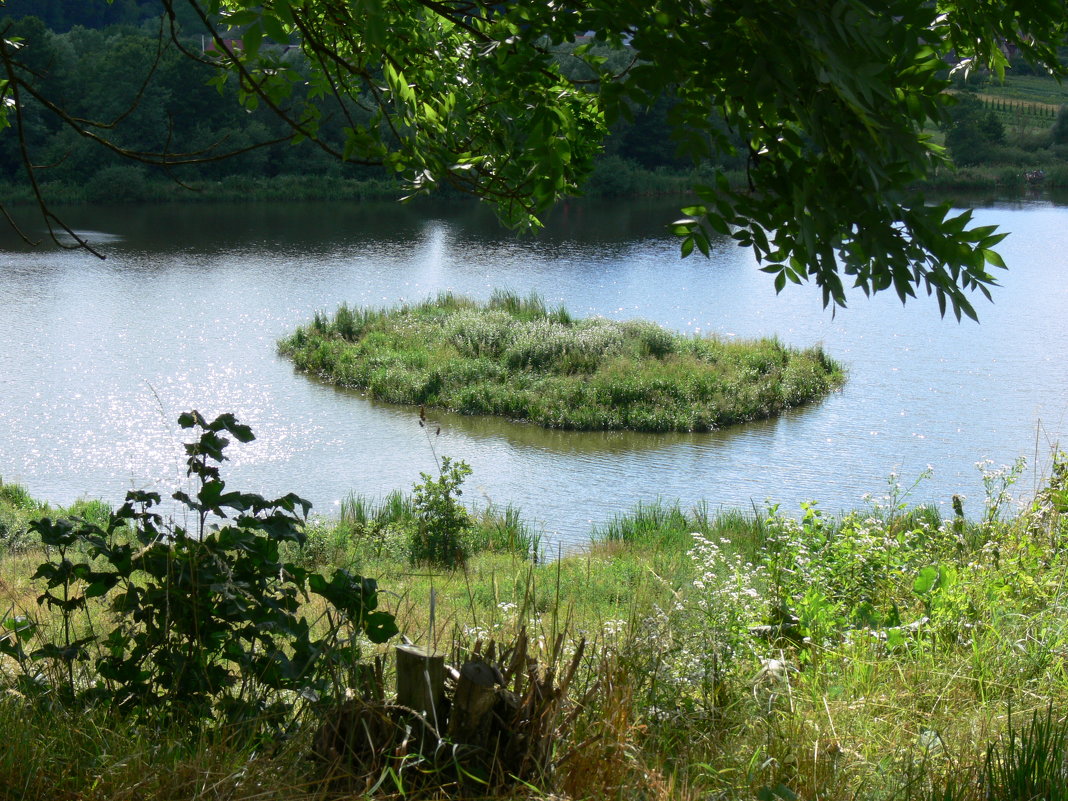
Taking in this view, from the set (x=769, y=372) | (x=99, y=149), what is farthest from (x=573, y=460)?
(x=99, y=149)

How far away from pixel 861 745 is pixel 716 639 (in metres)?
0.64

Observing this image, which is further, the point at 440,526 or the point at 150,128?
the point at 150,128

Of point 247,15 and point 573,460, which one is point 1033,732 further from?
point 573,460

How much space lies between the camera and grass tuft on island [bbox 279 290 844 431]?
18.8m

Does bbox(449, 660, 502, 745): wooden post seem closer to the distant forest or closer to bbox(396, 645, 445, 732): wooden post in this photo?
bbox(396, 645, 445, 732): wooden post

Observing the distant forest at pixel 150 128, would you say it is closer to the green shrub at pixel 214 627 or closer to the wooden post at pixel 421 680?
the green shrub at pixel 214 627

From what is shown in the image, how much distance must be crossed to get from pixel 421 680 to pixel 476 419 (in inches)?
647

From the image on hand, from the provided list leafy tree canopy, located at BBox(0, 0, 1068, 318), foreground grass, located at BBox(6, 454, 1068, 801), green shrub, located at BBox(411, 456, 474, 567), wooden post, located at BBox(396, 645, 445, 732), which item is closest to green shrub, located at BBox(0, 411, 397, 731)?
foreground grass, located at BBox(6, 454, 1068, 801)

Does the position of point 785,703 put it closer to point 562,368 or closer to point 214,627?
point 214,627

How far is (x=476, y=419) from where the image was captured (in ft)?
61.8

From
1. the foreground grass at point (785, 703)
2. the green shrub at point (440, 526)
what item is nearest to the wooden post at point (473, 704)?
the foreground grass at point (785, 703)

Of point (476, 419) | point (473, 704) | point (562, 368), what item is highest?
point (473, 704)

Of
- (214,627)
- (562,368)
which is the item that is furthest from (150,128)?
(214,627)

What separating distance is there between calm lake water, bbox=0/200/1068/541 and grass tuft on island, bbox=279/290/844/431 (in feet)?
1.70
